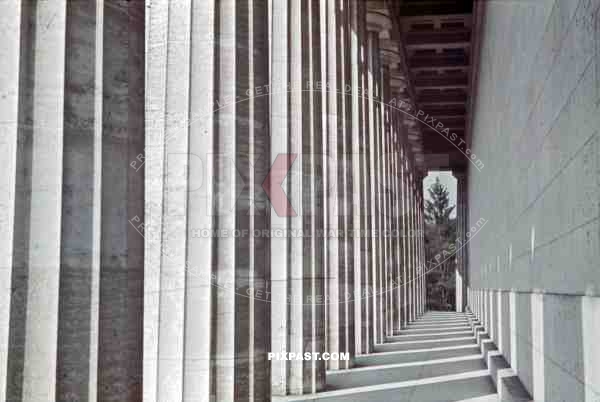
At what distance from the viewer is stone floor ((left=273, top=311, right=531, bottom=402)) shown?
26.6m

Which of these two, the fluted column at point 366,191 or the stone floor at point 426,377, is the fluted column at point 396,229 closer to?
the fluted column at point 366,191

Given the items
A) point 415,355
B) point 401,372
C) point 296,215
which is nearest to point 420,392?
point 401,372

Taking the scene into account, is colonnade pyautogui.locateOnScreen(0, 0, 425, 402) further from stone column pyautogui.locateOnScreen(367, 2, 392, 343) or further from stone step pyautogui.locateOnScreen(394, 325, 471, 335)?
stone step pyautogui.locateOnScreen(394, 325, 471, 335)

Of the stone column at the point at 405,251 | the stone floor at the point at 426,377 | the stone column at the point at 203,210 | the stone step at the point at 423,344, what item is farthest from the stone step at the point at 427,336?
the stone column at the point at 203,210

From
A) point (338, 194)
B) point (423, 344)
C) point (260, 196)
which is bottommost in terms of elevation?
point (423, 344)

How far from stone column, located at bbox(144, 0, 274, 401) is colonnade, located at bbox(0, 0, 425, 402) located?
38 mm

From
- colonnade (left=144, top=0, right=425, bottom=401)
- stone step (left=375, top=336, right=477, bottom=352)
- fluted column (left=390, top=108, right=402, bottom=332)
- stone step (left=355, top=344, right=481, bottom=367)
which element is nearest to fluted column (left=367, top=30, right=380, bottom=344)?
colonnade (left=144, top=0, right=425, bottom=401)

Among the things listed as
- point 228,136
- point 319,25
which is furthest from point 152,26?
point 319,25

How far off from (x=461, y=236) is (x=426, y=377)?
97.0 m

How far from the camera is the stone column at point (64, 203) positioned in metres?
11.5

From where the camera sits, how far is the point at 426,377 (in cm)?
3247

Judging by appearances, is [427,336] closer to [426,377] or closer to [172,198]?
[426,377]

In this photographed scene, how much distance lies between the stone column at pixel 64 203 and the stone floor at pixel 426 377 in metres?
12.6

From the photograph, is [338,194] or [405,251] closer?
[338,194]
